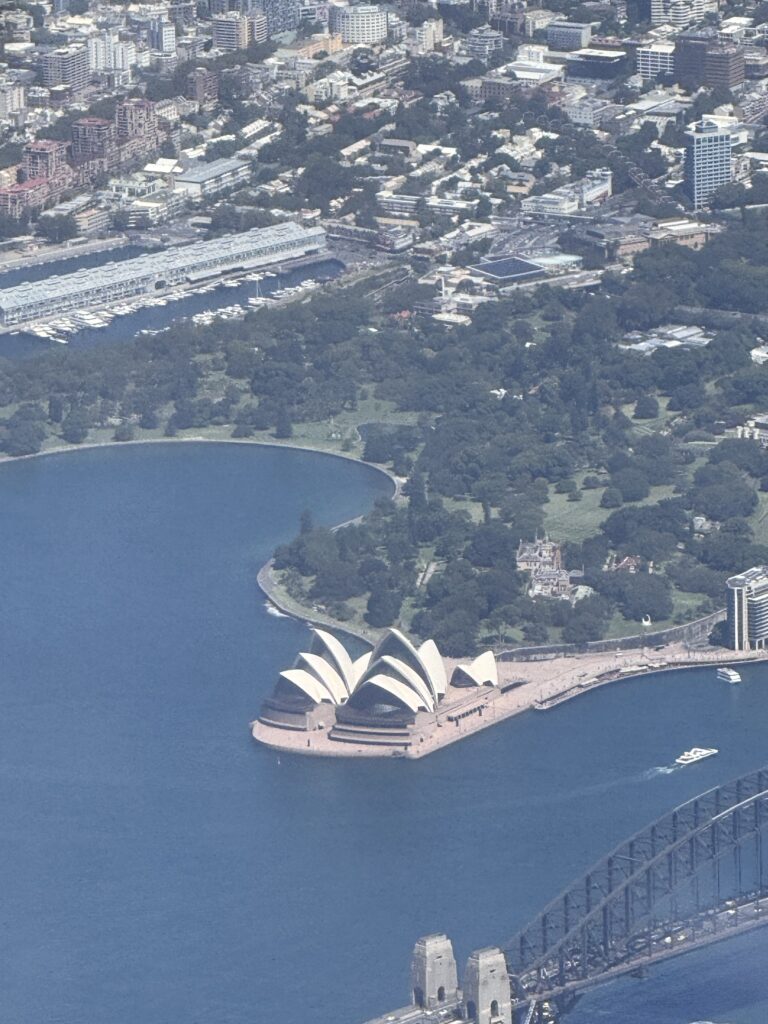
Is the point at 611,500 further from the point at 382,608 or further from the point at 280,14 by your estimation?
the point at 280,14

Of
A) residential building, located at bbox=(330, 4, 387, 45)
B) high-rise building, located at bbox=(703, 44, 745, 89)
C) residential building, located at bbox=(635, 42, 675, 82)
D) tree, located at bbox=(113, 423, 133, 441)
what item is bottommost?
residential building, located at bbox=(330, 4, 387, 45)

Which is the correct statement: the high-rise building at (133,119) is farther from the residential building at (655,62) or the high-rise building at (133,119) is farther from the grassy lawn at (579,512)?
the grassy lawn at (579,512)

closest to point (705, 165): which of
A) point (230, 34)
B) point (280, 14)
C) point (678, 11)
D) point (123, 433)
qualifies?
point (678, 11)

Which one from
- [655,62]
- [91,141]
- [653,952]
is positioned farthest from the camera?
[655,62]

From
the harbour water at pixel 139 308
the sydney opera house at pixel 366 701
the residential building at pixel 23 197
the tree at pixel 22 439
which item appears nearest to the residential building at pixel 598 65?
the residential building at pixel 23 197

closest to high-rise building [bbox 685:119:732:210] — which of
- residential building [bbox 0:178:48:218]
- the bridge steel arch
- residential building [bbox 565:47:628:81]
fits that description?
residential building [bbox 565:47:628:81]

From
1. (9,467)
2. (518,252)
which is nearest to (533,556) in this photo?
(9,467)

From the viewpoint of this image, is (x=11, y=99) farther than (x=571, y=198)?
Yes

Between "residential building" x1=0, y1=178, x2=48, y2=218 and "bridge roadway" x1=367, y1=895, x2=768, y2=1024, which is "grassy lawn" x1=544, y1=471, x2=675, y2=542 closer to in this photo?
"bridge roadway" x1=367, y1=895, x2=768, y2=1024
